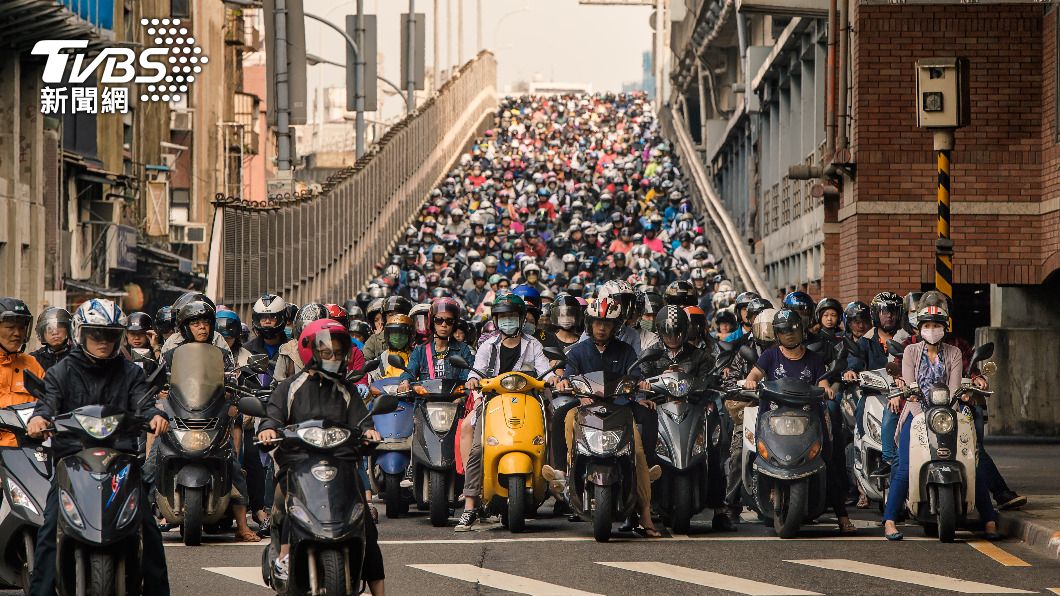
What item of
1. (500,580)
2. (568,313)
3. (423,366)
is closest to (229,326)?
(423,366)

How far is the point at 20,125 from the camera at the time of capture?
37250 mm

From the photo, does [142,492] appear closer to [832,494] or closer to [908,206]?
[832,494]

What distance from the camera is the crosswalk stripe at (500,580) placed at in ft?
36.6

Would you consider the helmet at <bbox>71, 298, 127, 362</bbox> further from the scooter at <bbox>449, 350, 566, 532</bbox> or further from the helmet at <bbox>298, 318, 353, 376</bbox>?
the scooter at <bbox>449, 350, 566, 532</bbox>

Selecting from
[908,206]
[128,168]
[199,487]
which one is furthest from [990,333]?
[128,168]

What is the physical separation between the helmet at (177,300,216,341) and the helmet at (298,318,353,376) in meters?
3.92

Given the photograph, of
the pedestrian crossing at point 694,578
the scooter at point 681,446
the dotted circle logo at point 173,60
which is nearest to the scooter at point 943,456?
the pedestrian crossing at point 694,578

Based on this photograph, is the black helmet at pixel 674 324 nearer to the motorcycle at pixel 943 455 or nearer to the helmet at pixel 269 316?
the motorcycle at pixel 943 455

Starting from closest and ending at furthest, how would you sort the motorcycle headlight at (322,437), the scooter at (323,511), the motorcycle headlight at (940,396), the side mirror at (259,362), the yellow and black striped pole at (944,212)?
the scooter at (323,511)
the motorcycle headlight at (322,437)
the side mirror at (259,362)
the motorcycle headlight at (940,396)
the yellow and black striped pole at (944,212)

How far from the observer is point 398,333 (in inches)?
658

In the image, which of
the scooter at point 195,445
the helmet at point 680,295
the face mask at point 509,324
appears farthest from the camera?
the helmet at point 680,295

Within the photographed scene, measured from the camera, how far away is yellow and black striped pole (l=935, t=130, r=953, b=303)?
681 inches

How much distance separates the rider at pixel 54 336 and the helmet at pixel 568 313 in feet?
13.4

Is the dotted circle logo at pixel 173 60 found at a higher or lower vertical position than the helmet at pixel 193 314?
higher
